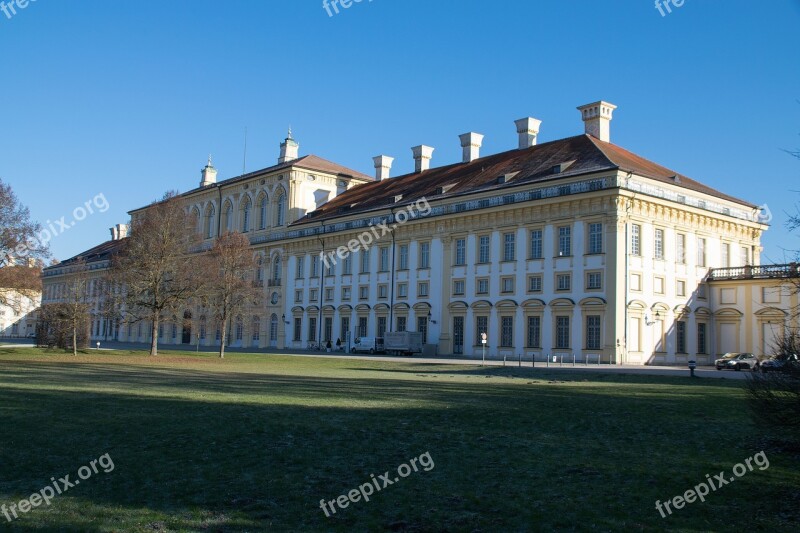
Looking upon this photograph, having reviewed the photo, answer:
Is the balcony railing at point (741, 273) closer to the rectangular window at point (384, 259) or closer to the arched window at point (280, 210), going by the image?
the rectangular window at point (384, 259)

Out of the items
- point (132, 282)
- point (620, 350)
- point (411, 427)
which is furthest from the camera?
point (620, 350)

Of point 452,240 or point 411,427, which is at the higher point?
point 452,240

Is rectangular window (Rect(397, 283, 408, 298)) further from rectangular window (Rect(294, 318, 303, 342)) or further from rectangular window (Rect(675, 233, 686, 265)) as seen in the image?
rectangular window (Rect(675, 233, 686, 265))

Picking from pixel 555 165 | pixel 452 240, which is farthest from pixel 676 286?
pixel 452 240

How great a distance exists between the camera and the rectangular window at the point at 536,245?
50.9m

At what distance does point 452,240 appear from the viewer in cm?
5725

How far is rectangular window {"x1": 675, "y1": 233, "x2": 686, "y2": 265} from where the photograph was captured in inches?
1983

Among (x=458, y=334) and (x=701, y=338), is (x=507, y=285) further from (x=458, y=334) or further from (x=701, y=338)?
(x=701, y=338)

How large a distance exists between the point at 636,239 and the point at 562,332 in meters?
7.61

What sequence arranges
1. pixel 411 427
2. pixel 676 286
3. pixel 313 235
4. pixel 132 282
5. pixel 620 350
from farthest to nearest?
pixel 313 235, pixel 676 286, pixel 620 350, pixel 132 282, pixel 411 427

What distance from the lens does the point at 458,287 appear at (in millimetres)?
56656

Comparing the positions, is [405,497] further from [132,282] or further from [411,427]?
[132,282]

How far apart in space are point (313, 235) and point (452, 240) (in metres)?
17.8

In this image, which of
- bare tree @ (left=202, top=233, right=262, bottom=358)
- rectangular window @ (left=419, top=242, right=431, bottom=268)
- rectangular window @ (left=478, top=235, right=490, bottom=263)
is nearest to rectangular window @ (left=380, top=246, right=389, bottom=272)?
rectangular window @ (left=419, top=242, right=431, bottom=268)
